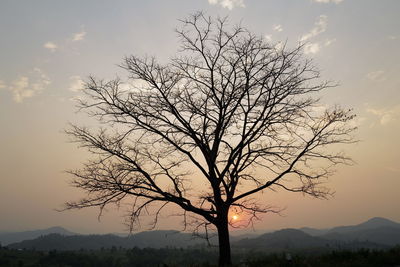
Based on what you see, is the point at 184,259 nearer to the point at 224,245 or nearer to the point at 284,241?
the point at 224,245

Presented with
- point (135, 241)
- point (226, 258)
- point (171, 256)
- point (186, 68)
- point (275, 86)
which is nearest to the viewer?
point (226, 258)

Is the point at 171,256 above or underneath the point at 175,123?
underneath

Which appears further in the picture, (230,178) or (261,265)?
(230,178)

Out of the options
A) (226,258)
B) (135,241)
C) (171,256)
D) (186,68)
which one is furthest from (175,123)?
(135,241)

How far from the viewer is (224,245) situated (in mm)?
13453

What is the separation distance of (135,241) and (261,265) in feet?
658

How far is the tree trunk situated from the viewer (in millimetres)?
13250

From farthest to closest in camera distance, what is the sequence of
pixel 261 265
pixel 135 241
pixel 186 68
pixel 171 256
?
pixel 135 241 → pixel 171 256 → pixel 186 68 → pixel 261 265

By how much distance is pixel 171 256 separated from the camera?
76.4m

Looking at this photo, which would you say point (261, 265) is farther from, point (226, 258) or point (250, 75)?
point (250, 75)

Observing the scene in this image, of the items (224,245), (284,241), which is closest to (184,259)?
(224,245)

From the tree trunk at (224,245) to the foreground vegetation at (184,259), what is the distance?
1.41 feet

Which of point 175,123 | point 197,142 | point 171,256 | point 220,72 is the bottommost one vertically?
point 171,256

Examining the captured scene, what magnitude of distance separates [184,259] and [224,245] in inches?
2452
